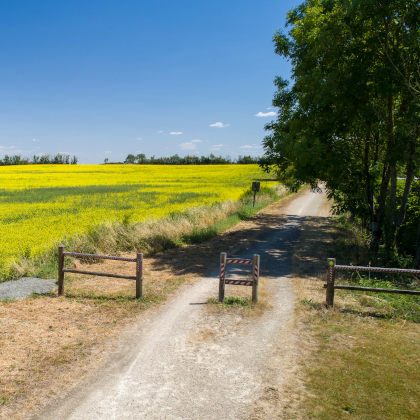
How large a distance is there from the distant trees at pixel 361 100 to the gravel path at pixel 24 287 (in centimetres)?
1028

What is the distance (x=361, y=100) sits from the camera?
16.4 metres

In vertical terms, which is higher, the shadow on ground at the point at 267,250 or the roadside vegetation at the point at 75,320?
the shadow on ground at the point at 267,250

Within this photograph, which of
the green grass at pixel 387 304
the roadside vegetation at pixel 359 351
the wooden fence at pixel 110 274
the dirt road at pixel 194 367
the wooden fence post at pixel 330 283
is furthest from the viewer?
the wooden fence at pixel 110 274

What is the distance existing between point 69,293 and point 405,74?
43.7 feet

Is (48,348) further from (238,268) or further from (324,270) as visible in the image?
(324,270)

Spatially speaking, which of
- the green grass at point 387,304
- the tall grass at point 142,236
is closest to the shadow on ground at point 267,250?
the tall grass at point 142,236

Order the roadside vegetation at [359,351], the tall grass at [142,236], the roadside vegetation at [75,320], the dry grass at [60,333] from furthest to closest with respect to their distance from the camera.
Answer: the tall grass at [142,236]
the roadside vegetation at [75,320]
the dry grass at [60,333]
the roadside vegetation at [359,351]

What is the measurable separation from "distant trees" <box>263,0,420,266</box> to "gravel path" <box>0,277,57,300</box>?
10278 millimetres

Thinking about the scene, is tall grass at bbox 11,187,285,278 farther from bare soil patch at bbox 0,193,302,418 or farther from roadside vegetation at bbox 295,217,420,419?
roadside vegetation at bbox 295,217,420,419

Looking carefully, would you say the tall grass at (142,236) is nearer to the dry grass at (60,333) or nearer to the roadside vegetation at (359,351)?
the dry grass at (60,333)

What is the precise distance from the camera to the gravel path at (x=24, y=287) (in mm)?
11102

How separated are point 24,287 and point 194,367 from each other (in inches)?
252

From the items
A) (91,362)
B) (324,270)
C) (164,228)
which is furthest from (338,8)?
(91,362)

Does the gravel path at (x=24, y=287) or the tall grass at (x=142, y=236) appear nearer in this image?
the gravel path at (x=24, y=287)
